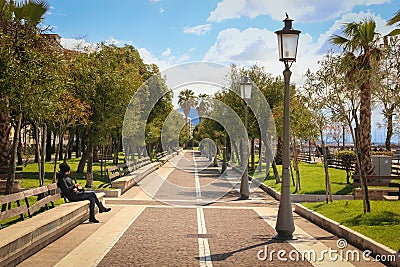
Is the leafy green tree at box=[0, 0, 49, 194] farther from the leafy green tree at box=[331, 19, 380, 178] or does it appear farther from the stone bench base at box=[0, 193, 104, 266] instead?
the leafy green tree at box=[331, 19, 380, 178]

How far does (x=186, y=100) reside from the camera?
103 metres

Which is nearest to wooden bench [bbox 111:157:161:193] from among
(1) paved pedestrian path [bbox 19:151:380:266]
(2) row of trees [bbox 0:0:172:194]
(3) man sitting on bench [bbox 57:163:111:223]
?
(2) row of trees [bbox 0:0:172:194]

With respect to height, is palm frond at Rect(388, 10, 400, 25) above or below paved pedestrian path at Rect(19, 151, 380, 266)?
above

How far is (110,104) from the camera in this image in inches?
930

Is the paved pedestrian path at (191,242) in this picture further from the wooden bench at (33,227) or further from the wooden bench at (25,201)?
the wooden bench at (25,201)

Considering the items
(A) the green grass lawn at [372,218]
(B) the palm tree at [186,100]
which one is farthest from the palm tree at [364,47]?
(B) the palm tree at [186,100]

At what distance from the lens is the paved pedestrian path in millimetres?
9219

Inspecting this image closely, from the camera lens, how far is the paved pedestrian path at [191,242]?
922 cm

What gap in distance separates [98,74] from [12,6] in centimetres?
867

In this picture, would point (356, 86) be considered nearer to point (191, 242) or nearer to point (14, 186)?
point (191, 242)

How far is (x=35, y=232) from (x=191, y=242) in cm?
319

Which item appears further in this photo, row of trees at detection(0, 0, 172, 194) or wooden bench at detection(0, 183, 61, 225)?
row of trees at detection(0, 0, 172, 194)

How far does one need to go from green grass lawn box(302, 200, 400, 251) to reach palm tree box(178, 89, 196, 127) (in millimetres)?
85609

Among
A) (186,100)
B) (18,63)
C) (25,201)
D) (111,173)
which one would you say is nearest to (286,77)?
(18,63)
